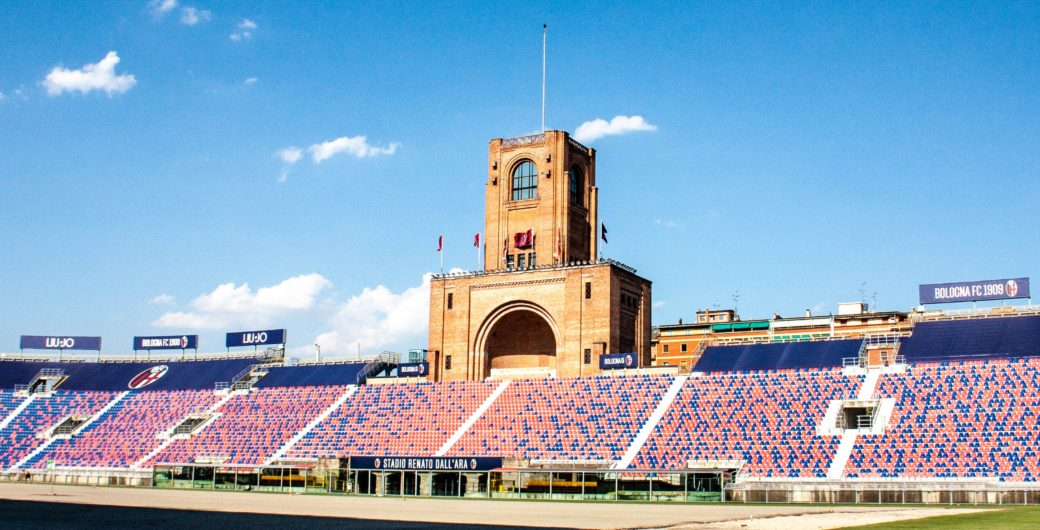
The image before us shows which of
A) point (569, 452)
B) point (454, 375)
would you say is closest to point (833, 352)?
point (569, 452)

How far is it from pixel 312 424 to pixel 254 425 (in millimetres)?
5532

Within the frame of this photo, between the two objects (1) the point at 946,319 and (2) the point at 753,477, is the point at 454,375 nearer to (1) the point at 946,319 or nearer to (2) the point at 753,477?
(2) the point at 753,477

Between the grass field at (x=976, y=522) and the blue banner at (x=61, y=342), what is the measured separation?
8950cm

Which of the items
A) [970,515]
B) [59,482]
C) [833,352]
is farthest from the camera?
[59,482]

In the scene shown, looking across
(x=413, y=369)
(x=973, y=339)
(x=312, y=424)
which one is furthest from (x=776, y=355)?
(x=312, y=424)

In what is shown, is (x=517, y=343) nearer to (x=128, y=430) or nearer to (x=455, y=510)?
(x=128, y=430)

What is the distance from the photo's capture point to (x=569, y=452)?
68.9m

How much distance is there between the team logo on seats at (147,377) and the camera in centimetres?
9781

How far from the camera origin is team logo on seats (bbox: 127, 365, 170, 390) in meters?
97.8

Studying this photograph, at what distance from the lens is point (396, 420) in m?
79.4

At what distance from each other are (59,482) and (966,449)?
6321cm

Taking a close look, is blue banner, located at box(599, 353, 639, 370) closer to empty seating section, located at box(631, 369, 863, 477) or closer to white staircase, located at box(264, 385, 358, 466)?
empty seating section, located at box(631, 369, 863, 477)

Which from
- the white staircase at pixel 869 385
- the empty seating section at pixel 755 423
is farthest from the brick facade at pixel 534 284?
the white staircase at pixel 869 385

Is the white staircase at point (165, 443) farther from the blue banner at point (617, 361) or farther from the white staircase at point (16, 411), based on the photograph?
the blue banner at point (617, 361)
